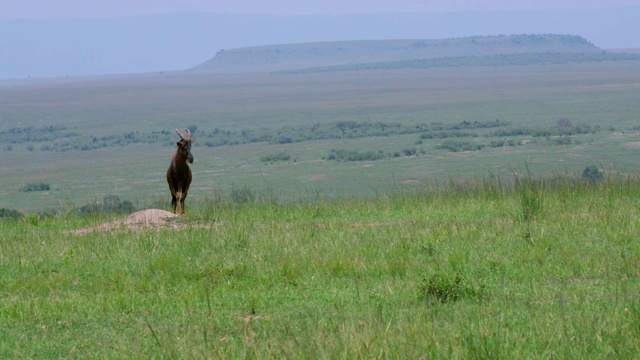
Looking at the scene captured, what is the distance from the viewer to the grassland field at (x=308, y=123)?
37844 mm

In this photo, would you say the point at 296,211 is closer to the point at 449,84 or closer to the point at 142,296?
the point at 142,296

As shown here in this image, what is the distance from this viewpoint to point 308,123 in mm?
70750

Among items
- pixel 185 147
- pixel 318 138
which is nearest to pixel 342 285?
pixel 185 147

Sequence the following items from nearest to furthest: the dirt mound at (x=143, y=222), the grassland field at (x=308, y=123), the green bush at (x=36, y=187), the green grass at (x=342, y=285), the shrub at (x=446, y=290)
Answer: the green grass at (x=342, y=285) → the shrub at (x=446, y=290) → the dirt mound at (x=143, y=222) → the grassland field at (x=308, y=123) → the green bush at (x=36, y=187)

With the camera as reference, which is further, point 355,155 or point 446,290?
point 355,155

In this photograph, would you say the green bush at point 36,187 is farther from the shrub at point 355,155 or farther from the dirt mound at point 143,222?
the dirt mound at point 143,222

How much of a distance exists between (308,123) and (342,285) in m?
62.5

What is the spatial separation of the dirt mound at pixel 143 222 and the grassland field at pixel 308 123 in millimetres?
2226

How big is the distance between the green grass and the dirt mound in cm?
34

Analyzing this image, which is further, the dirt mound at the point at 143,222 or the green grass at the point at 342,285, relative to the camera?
the dirt mound at the point at 143,222

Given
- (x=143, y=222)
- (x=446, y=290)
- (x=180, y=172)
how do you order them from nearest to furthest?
(x=446, y=290), (x=143, y=222), (x=180, y=172)

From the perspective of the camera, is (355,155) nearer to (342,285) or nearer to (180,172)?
(180,172)

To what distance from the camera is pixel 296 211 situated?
14.0 meters

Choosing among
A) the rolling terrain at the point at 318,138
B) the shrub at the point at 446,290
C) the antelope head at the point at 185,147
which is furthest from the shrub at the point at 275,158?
the shrub at the point at 446,290
